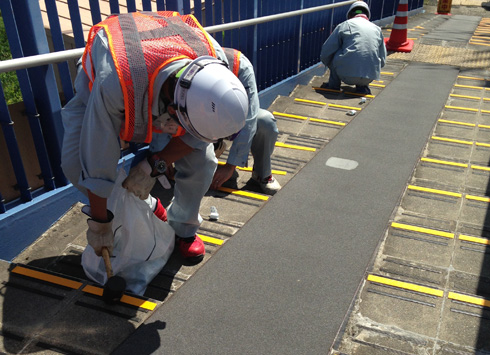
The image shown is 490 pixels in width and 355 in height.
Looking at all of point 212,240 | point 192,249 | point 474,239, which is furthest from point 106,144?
point 474,239

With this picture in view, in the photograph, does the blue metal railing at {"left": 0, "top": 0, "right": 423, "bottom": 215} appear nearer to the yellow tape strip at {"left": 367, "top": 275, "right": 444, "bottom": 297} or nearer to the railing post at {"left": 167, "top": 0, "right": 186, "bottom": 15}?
the railing post at {"left": 167, "top": 0, "right": 186, "bottom": 15}

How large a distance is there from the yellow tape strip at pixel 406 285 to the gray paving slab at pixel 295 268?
0.35 feet

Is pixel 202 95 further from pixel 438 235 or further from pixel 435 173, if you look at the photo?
pixel 435 173

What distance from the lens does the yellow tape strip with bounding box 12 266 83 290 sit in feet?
9.92

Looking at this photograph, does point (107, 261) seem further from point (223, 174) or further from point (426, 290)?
point (426, 290)

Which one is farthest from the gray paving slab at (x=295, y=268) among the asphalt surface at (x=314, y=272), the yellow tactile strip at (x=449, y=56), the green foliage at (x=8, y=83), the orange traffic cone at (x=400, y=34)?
the green foliage at (x=8, y=83)

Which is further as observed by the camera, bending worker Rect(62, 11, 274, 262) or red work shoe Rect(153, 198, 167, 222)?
red work shoe Rect(153, 198, 167, 222)

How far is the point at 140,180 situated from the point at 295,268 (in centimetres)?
123

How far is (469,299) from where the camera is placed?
2.99m

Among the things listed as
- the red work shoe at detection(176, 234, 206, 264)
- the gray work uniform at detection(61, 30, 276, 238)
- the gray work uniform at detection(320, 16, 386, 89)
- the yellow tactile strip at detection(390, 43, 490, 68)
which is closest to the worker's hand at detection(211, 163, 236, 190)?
the gray work uniform at detection(61, 30, 276, 238)

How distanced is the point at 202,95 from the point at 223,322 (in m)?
1.35

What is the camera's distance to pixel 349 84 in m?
7.23

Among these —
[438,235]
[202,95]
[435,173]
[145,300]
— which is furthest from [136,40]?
[435,173]

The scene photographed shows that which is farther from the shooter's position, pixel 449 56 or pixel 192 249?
pixel 449 56
